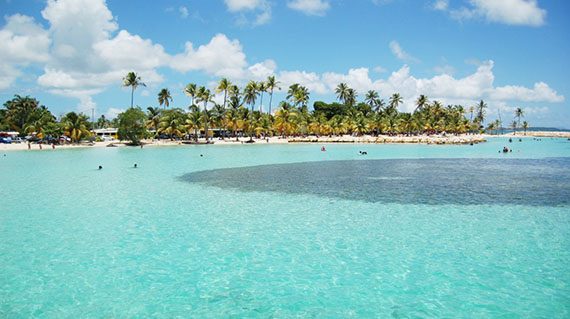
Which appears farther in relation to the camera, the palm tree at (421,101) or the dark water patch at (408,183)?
the palm tree at (421,101)

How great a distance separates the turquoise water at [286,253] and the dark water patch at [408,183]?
0.33 m

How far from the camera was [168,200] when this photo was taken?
21.9 meters

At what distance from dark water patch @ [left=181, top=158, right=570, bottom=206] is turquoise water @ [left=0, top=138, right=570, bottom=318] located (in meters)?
0.33

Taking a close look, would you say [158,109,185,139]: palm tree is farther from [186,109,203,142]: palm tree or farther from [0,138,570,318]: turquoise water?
[0,138,570,318]: turquoise water

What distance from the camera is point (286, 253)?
41.5ft

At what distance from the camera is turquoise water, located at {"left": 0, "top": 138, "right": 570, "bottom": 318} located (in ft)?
29.9

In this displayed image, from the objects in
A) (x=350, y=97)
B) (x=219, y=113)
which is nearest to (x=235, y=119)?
(x=219, y=113)

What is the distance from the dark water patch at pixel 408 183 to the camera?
71.9 feet

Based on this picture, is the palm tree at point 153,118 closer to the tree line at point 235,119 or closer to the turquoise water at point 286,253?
the tree line at point 235,119

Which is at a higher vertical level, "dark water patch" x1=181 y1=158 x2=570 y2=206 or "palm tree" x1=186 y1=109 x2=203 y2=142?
"palm tree" x1=186 y1=109 x2=203 y2=142

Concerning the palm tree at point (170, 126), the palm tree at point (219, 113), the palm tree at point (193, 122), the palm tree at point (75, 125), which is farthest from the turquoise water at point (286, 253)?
the palm tree at point (219, 113)

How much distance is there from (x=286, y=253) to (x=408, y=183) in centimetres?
1746

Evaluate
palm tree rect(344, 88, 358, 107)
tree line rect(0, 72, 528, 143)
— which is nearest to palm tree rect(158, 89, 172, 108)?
tree line rect(0, 72, 528, 143)

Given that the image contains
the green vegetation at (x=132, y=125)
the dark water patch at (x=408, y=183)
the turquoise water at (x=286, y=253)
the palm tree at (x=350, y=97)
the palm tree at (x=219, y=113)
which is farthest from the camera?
the palm tree at (x=350, y=97)
